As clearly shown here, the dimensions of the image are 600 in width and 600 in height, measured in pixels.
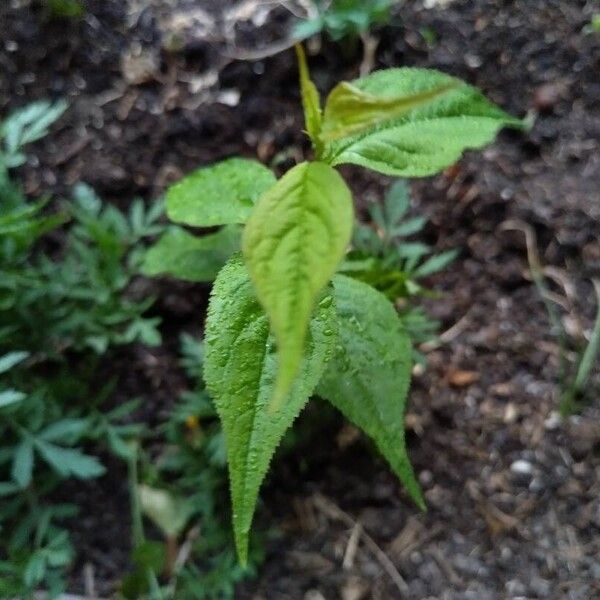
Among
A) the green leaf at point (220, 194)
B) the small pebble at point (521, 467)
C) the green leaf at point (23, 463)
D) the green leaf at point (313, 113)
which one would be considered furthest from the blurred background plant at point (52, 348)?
the small pebble at point (521, 467)

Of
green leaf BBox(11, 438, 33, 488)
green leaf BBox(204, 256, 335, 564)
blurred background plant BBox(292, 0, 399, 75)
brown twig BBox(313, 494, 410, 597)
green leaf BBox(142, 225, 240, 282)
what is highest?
green leaf BBox(204, 256, 335, 564)

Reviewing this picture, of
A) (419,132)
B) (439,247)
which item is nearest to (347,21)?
(439,247)

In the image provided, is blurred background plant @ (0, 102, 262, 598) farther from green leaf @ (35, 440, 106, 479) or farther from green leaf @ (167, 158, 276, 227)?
green leaf @ (167, 158, 276, 227)

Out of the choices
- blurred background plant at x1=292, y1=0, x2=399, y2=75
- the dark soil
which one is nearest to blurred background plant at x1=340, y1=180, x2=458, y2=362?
the dark soil

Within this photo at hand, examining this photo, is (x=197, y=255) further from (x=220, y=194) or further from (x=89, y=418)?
(x=89, y=418)

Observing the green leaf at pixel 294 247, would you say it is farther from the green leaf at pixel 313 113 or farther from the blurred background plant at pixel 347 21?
the blurred background plant at pixel 347 21

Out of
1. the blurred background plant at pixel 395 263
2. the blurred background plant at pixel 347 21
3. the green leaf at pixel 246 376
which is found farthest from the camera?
the blurred background plant at pixel 347 21

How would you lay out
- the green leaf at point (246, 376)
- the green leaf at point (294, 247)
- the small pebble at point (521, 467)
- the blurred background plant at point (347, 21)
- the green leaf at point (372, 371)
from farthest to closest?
the blurred background plant at point (347, 21) → the small pebble at point (521, 467) → the green leaf at point (372, 371) → the green leaf at point (246, 376) → the green leaf at point (294, 247)
